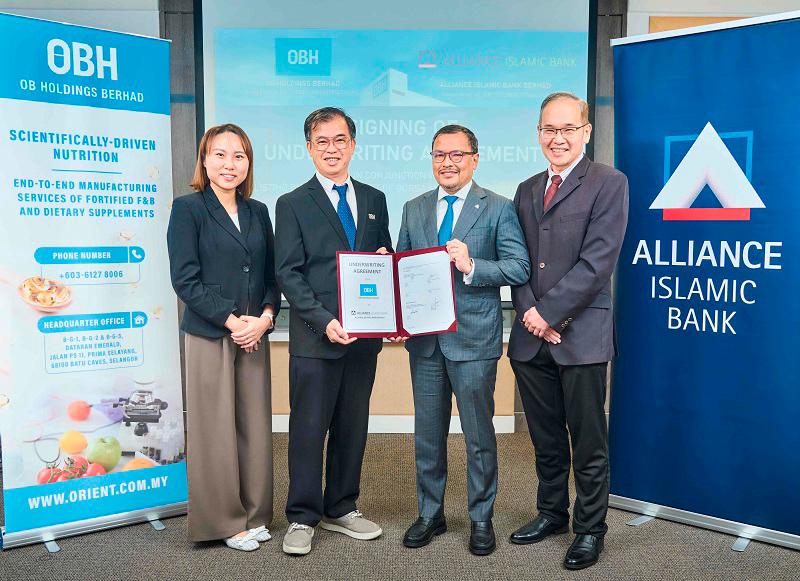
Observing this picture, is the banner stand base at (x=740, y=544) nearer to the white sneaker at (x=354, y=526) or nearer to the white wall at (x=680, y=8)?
the white sneaker at (x=354, y=526)

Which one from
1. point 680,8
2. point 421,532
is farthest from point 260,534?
point 680,8

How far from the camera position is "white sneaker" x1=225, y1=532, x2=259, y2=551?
2.87 m

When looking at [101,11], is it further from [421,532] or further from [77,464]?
[421,532]

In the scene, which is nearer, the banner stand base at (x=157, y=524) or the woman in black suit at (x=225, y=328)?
the woman in black suit at (x=225, y=328)

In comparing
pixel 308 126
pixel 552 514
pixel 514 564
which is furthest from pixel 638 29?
pixel 514 564

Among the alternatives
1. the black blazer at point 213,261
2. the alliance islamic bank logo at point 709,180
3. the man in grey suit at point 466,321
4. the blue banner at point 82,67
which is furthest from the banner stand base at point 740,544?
the blue banner at point 82,67

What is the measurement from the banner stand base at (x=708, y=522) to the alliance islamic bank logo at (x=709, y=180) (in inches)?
53.1

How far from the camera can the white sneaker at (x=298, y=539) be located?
9.17 feet

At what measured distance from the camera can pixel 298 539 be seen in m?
2.83

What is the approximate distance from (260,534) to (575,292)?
1.67 m

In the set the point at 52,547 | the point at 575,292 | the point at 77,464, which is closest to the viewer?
the point at 575,292

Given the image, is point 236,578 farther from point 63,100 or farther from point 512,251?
point 63,100

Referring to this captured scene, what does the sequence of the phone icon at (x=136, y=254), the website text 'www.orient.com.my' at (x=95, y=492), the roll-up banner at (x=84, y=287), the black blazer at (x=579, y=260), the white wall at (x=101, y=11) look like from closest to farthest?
the black blazer at (x=579, y=260)
the roll-up banner at (x=84, y=287)
the website text 'www.orient.com.my' at (x=95, y=492)
the phone icon at (x=136, y=254)
the white wall at (x=101, y=11)

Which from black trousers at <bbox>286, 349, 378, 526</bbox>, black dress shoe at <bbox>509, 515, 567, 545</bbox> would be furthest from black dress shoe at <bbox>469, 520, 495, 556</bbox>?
black trousers at <bbox>286, 349, 378, 526</bbox>
